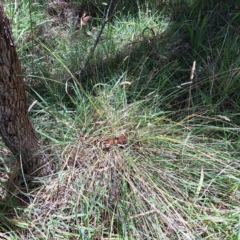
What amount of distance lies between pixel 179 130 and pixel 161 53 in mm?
579

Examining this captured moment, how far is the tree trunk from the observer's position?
92 centimetres

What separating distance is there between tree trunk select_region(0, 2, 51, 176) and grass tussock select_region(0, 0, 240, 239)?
8cm

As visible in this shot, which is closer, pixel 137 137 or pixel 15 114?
pixel 15 114

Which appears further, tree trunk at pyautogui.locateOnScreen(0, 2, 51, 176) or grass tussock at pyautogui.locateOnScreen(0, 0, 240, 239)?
grass tussock at pyautogui.locateOnScreen(0, 0, 240, 239)

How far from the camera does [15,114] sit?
109cm

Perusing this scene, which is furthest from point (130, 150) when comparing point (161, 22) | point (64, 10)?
point (64, 10)

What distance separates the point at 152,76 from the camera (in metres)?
1.68

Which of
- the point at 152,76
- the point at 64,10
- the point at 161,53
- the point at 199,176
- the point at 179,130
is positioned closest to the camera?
the point at 199,176

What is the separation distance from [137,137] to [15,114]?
56 centimetres

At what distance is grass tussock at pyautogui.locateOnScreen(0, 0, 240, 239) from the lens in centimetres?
120

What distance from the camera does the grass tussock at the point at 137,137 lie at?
1.20 m

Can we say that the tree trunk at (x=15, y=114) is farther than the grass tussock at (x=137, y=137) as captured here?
No

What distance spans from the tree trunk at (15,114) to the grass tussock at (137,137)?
0.25 ft

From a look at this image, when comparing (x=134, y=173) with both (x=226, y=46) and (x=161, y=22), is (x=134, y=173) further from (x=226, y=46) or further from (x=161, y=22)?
(x=161, y=22)
